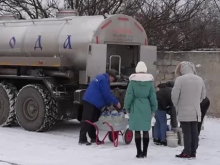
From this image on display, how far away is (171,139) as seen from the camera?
384 inches

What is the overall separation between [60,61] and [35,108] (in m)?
1.37

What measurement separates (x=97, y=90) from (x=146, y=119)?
1588mm

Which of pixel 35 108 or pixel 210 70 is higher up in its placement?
pixel 210 70

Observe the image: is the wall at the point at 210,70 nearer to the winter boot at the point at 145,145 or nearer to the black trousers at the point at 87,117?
the black trousers at the point at 87,117

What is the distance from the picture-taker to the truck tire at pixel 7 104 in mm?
11992

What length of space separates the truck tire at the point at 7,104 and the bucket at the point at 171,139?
160 inches

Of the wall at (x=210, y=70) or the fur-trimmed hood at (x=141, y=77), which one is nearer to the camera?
the fur-trimmed hood at (x=141, y=77)

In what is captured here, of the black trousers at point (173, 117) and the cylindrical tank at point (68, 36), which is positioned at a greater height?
the cylindrical tank at point (68, 36)

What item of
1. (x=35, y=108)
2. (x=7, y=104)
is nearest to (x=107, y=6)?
(x=7, y=104)

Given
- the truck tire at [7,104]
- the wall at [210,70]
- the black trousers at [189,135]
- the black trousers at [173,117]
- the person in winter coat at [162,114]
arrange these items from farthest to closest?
the wall at [210,70]
the truck tire at [7,104]
the black trousers at [173,117]
the person in winter coat at [162,114]
the black trousers at [189,135]

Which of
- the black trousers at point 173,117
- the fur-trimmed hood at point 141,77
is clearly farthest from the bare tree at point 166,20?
the fur-trimmed hood at point 141,77

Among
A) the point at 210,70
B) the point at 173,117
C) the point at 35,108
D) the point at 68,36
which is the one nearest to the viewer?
the point at 173,117

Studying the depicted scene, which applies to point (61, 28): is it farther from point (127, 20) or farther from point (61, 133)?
point (61, 133)

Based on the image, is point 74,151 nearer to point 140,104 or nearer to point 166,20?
point 140,104
